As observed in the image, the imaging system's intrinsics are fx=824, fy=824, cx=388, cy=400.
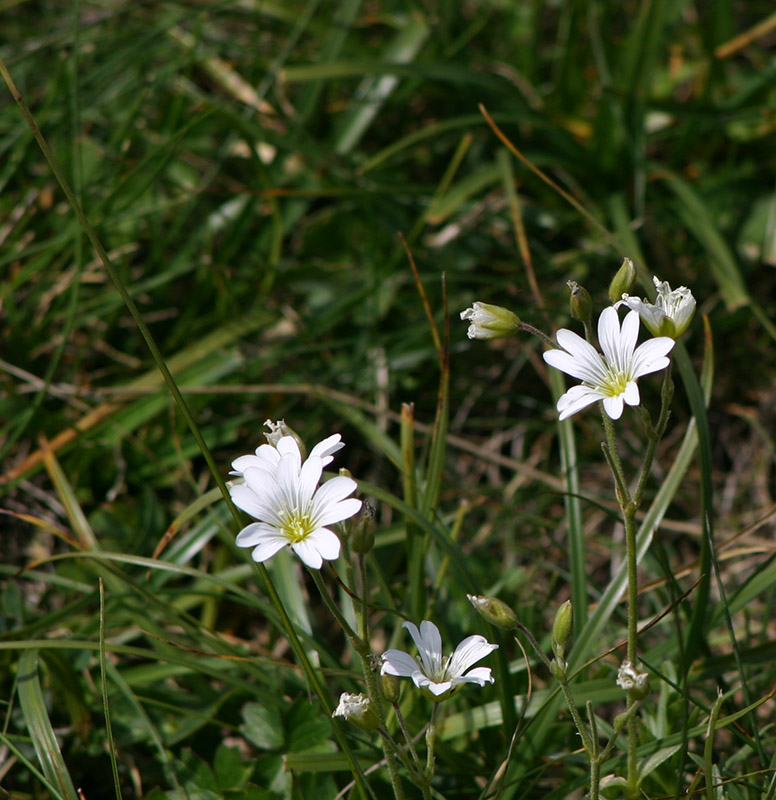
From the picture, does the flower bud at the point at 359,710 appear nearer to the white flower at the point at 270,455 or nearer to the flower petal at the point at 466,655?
the flower petal at the point at 466,655

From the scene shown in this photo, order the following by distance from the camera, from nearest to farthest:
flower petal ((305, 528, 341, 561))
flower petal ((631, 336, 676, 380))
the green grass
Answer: flower petal ((305, 528, 341, 561))
flower petal ((631, 336, 676, 380))
the green grass

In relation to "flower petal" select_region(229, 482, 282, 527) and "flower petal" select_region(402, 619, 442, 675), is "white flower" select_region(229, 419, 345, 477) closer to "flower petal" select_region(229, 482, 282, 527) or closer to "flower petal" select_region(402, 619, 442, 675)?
"flower petal" select_region(229, 482, 282, 527)

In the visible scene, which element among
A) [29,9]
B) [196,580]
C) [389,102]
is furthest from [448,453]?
[29,9]

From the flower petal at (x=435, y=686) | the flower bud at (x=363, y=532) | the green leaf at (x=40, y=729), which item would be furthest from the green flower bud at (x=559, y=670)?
the green leaf at (x=40, y=729)

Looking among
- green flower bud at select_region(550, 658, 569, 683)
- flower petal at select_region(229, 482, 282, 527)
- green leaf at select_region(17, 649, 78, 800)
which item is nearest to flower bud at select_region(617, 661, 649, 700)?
green flower bud at select_region(550, 658, 569, 683)

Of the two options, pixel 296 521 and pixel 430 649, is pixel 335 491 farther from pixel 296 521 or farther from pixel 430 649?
pixel 430 649

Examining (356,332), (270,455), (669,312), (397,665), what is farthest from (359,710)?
(356,332)

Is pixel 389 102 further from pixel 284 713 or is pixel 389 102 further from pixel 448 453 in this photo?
pixel 284 713
